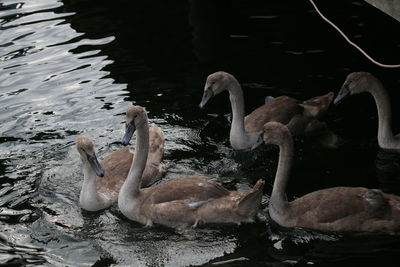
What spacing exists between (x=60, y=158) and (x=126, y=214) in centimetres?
180

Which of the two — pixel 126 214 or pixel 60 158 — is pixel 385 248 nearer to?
pixel 126 214

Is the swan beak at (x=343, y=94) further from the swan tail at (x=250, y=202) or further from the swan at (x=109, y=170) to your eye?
the swan tail at (x=250, y=202)

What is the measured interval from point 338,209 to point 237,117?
2.58 metres

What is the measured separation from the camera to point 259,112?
11391 millimetres

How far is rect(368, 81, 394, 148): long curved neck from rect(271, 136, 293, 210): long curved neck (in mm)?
1980

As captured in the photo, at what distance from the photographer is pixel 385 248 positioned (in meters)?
8.52

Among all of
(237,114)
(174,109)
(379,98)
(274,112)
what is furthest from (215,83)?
(379,98)

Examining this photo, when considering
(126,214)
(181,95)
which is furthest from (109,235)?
(181,95)

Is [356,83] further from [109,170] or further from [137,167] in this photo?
[109,170]

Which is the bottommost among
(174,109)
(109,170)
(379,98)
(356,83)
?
(109,170)

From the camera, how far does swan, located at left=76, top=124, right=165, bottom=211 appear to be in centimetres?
977

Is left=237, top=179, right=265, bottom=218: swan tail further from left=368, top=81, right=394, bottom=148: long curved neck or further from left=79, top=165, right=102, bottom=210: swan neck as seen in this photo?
left=368, top=81, right=394, bottom=148: long curved neck

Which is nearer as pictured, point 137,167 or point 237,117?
point 137,167

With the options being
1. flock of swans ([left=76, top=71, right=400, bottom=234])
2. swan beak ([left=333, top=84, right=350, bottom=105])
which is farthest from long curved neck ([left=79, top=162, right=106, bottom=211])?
swan beak ([left=333, top=84, right=350, bottom=105])
